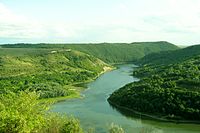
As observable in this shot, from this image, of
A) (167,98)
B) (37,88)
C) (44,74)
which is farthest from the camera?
(44,74)

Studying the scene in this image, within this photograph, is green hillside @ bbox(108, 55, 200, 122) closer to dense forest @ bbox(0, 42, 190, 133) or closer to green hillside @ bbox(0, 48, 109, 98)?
dense forest @ bbox(0, 42, 190, 133)

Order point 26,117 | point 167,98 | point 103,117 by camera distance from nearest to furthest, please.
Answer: point 26,117, point 103,117, point 167,98

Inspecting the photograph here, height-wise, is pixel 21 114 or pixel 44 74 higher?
pixel 21 114

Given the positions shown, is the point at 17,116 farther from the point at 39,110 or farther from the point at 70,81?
the point at 70,81

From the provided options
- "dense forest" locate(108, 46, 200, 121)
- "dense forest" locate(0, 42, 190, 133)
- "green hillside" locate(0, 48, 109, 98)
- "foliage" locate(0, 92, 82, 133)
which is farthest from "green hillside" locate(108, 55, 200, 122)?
"foliage" locate(0, 92, 82, 133)

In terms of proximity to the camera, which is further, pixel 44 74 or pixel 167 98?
pixel 44 74

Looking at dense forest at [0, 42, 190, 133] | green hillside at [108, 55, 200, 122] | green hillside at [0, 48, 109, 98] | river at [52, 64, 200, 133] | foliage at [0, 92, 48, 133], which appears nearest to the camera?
foliage at [0, 92, 48, 133]

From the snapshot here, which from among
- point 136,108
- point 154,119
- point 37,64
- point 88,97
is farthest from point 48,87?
point 37,64

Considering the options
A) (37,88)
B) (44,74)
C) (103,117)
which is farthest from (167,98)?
(44,74)

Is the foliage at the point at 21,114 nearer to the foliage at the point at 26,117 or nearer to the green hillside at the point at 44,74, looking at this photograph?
the foliage at the point at 26,117

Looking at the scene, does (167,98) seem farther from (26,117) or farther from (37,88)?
(26,117)
